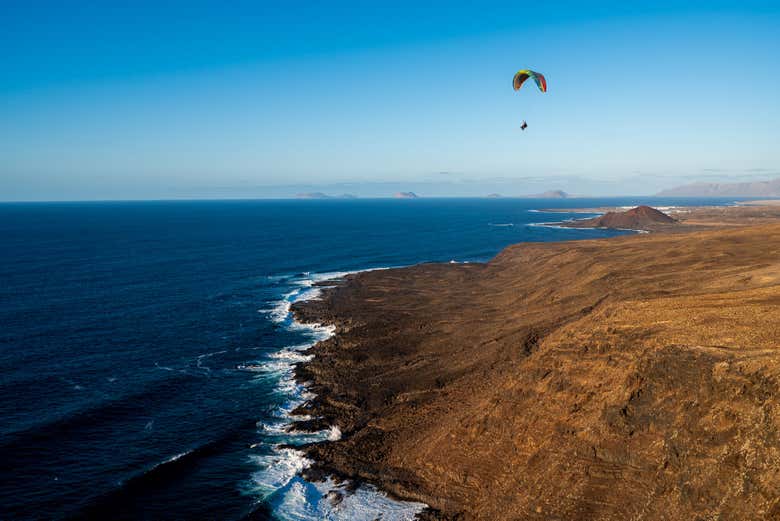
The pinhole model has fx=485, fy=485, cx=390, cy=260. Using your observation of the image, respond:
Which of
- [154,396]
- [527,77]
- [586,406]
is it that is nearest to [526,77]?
[527,77]

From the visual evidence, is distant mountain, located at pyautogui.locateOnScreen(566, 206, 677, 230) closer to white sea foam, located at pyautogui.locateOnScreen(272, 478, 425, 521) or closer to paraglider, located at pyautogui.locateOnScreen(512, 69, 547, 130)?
paraglider, located at pyautogui.locateOnScreen(512, 69, 547, 130)

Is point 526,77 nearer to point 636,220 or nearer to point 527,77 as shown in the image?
point 527,77

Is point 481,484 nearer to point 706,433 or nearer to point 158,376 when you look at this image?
point 706,433

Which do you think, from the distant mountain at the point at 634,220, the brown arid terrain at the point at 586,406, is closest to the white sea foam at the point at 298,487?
the brown arid terrain at the point at 586,406

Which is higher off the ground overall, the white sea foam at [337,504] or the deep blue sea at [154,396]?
the deep blue sea at [154,396]

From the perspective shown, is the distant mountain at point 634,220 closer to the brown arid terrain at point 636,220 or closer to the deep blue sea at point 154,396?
the brown arid terrain at point 636,220

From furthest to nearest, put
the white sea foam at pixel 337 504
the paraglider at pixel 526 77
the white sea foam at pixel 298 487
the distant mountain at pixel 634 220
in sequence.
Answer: the distant mountain at pixel 634 220 < the paraglider at pixel 526 77 < the white sea foam at pixel 298 487 < the white sea foam at pixel 337 504

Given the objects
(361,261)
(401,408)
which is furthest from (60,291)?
(401,408)
